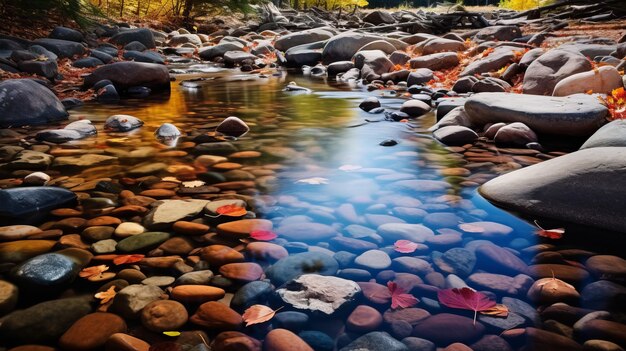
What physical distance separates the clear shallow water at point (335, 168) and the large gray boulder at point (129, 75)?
0.83 meters

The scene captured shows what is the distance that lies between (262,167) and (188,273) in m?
1.53

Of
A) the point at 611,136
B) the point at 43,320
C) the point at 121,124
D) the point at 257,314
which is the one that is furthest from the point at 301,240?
the point at 121,124

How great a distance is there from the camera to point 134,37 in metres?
11.4

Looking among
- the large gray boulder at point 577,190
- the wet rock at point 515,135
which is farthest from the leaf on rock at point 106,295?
the wet rock at point 515,135

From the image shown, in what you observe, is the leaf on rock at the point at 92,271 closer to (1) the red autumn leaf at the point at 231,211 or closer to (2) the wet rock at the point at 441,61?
(1) the red autumn leaf at the point at 231,211

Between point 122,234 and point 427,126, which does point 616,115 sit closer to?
point 427,126

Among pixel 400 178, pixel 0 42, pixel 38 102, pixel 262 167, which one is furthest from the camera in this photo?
pixel 0 42

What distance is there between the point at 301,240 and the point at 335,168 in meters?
1.24

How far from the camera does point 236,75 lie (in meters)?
9.53

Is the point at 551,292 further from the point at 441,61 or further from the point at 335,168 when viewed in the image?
the point at 441,61

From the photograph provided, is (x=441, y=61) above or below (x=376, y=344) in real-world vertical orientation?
above

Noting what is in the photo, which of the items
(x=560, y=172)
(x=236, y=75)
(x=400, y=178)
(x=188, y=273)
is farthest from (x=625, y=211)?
(x=236, y=75)

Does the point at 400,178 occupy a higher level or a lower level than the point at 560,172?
lower

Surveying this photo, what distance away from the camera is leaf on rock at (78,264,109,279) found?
68.2 inches
